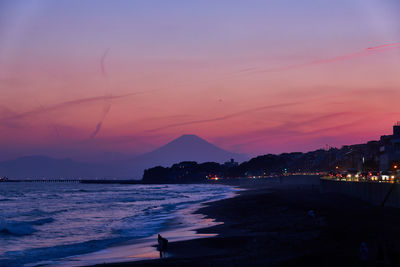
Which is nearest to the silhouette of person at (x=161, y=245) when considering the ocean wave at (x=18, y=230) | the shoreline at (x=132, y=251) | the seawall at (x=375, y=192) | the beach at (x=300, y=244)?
the shoreline at (x=132, y=251)

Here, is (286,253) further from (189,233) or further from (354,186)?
(354,186)

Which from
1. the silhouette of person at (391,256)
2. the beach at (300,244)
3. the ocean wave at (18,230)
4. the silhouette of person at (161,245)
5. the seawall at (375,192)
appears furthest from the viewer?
the ocean wave at (18,230)

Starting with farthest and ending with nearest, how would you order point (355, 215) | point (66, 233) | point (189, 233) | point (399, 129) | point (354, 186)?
point (399, 129), point (354, 186), point (66, 233), point (189, 233), point (355, 215)

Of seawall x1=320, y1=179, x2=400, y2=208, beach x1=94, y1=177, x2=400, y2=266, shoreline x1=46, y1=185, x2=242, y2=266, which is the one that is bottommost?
shoreline x1=46, y1=185, x2=242, y2=266

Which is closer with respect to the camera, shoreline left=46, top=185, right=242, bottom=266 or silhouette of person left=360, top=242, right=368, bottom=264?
silhouette of person left=360, top=242, right=368, bottom=264

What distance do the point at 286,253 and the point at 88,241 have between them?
50.5 ft

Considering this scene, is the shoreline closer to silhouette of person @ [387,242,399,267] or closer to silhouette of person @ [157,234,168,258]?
silhouette of person @ [157,234,168,258]

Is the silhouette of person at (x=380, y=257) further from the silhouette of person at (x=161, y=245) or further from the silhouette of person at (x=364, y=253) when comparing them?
the silhouette of person at (x=161, y=245)

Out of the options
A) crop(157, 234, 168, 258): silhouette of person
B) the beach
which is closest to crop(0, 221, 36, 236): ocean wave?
the beach

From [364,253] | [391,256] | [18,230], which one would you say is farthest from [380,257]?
[18,230]

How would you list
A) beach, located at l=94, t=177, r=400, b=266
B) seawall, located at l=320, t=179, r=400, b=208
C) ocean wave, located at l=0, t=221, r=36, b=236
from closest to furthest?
beach, located at l=94, t=177, r=400, b=266 < seawall, located at l=320, t=179, r=400, b=208 < ocean wave, located at l=0, t=221, r=36, b=236

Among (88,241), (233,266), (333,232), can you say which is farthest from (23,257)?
(333,232)

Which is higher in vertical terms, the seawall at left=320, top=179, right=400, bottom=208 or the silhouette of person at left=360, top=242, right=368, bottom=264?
the seawall at left=320, top=179, right=400, bottom=208

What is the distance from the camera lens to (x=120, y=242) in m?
28.4
